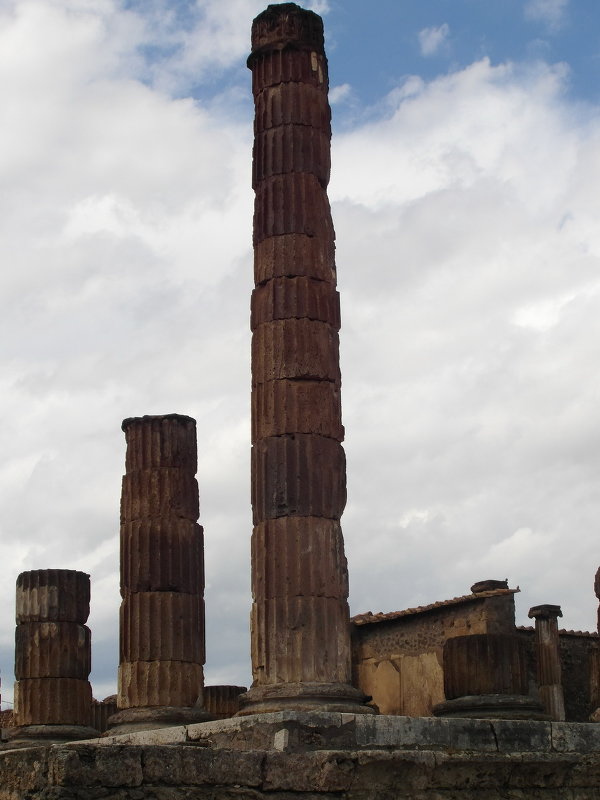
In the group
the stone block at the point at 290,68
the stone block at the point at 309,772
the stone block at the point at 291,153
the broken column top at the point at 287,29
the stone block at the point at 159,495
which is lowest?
the stone block at the point at 309,772

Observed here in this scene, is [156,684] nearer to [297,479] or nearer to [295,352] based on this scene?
[297,479]

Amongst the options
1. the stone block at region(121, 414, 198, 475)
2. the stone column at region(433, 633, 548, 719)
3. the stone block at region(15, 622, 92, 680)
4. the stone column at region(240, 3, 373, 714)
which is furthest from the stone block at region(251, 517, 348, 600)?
the stone block at region(15, 622, 92, 680)

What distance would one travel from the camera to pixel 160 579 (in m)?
16.8

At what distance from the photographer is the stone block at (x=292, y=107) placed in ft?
47.2

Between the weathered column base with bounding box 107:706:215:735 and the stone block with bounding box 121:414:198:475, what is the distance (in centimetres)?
341

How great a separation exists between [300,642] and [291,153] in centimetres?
550

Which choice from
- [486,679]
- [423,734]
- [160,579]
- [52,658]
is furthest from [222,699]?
[423,734]

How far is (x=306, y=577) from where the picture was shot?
12750 mm

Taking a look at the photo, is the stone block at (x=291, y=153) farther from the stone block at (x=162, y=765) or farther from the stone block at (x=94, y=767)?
the stone block at (x=94, y=767)

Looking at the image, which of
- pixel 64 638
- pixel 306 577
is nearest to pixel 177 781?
pixel 306 577

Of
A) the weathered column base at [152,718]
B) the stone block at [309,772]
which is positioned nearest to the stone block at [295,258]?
the weathered column base at [152,718]

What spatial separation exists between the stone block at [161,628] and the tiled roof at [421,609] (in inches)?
218

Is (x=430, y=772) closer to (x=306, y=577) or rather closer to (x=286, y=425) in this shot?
(x=306, y=577)

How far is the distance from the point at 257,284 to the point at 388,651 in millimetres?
10080
